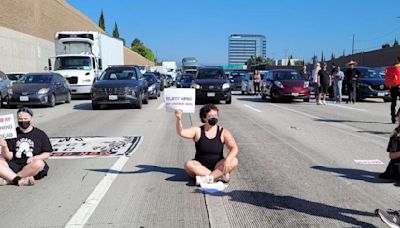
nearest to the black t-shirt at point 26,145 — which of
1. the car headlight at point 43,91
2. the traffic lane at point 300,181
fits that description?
the traffic lane at point 300,181

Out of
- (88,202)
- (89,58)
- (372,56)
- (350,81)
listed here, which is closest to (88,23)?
(372,56)

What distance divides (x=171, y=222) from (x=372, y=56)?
4893 centimetres

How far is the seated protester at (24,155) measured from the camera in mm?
6426

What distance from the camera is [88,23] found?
76.6 metres

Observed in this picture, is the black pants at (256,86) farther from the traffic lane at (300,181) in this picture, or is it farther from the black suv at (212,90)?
the traffic lane at (300,181)

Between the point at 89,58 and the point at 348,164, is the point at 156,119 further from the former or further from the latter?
the point at 89,58

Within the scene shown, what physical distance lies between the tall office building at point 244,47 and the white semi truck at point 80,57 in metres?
145

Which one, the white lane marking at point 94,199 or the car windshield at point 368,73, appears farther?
the car windshield at point 368,73

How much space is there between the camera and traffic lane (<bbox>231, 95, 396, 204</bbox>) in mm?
6868

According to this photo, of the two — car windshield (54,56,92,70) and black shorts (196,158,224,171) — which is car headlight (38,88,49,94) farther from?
black shorts (196,158,224,171)

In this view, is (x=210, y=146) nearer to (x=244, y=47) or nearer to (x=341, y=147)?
(x=341, y=147)

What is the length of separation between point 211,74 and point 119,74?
4.76 m

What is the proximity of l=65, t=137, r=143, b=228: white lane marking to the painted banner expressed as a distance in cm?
108

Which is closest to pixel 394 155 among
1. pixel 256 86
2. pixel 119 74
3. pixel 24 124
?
pixel 24 124
